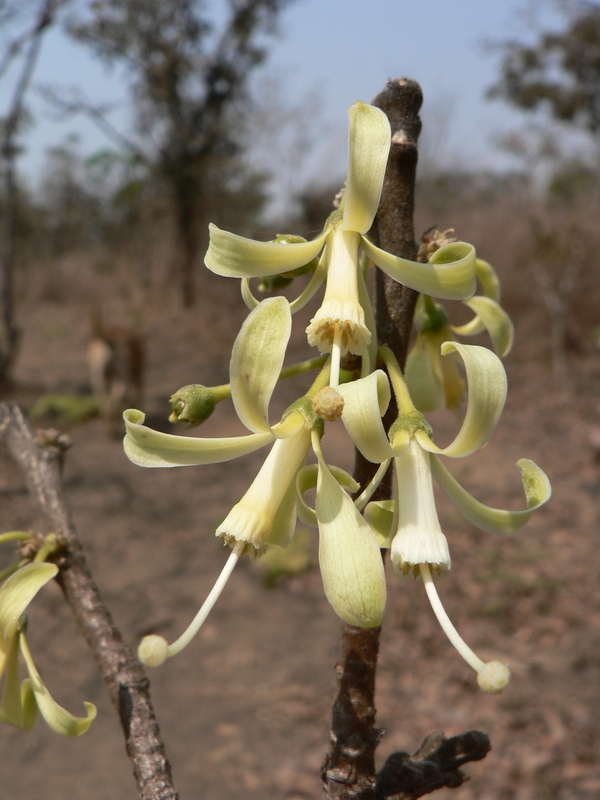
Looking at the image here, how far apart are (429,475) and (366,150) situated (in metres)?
0.31

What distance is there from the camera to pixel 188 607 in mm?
4410

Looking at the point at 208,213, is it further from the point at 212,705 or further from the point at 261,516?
the point at 261,516

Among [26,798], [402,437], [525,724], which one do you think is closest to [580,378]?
[525,724]

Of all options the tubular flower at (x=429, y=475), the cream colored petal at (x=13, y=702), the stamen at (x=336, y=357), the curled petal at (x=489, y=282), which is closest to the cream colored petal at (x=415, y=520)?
the tubular flower at (x=429, y=475)

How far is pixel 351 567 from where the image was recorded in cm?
50

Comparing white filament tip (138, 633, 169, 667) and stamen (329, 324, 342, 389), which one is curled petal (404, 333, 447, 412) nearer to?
stamen (329, 324, 342, 389)

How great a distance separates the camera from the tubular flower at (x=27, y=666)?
687 millimetres

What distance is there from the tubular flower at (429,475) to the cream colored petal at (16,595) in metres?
0.38

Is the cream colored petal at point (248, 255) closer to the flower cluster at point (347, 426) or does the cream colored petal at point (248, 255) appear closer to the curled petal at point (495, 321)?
the flower cluster at point (347, 426)

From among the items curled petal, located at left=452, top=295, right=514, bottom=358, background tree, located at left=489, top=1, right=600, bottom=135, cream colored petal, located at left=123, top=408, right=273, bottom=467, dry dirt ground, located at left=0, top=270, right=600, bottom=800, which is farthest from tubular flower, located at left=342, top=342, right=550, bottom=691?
background tree, located at left=489, top=1, right=600, bottom=135

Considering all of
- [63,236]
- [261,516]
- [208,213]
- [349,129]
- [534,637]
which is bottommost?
[63,236]

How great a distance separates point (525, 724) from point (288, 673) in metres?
1.32

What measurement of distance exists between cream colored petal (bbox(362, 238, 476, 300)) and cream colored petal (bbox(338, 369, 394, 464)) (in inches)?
4.6

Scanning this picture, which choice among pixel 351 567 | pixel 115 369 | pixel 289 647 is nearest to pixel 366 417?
pixel 351 567
